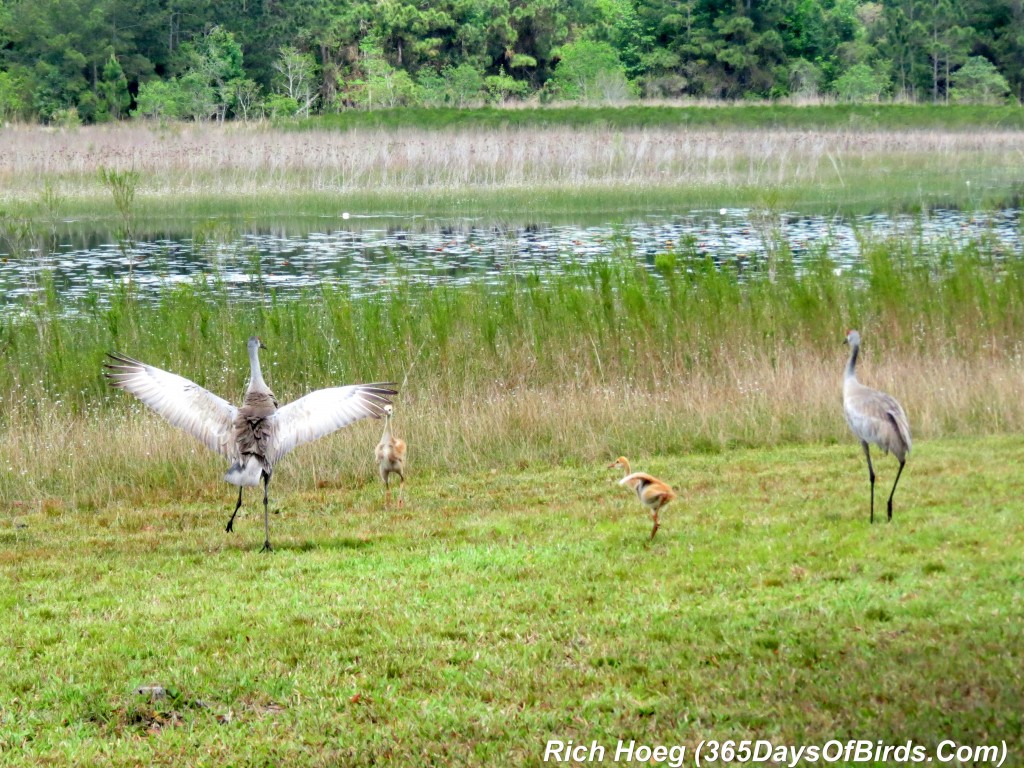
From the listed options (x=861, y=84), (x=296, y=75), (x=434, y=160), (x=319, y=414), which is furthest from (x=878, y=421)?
(x=861, y=84)

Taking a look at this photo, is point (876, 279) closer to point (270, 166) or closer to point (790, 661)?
point (790, 661)

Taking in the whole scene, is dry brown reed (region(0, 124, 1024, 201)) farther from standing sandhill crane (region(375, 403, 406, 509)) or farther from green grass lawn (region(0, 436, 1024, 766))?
green grass lawn (region(0, 436, 1024, 766))

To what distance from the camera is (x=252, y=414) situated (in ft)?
25.6

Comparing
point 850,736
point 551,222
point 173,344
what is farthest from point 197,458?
point 551,222

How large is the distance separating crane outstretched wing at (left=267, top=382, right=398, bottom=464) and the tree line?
4490 centimetres

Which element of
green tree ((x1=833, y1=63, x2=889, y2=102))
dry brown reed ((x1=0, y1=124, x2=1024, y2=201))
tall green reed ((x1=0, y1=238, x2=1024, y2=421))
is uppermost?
green tree ((x1=833, y1=63, x2=889, y2=102))

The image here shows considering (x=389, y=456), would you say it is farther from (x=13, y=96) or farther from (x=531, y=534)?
(x=13, y=96)

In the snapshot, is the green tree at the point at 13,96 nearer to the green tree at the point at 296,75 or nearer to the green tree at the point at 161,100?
the green tree at the point at 161,100

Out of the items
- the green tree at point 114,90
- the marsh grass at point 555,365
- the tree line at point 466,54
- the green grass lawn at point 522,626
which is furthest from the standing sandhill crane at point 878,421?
the green tree at point 114,90

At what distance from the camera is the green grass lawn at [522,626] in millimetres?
4785

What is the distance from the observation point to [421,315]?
13617mm

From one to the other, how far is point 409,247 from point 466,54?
35.8m

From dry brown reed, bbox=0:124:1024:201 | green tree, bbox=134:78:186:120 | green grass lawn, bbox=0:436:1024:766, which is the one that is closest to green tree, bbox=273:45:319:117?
green tree, bbox=134:78:186:120

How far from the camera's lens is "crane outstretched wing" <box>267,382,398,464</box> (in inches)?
306
